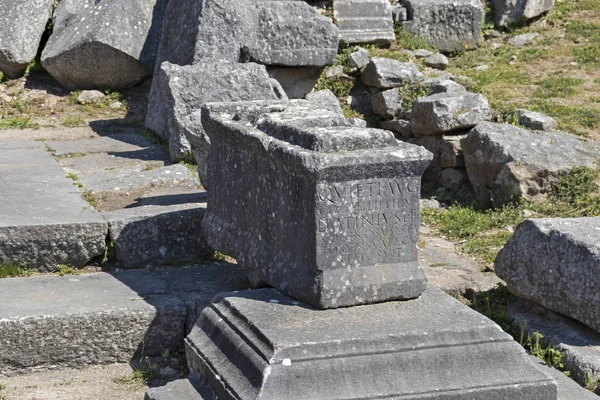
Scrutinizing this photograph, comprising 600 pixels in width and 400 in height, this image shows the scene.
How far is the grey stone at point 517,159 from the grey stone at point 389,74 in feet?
5.44

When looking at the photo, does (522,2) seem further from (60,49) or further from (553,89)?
(60,49)

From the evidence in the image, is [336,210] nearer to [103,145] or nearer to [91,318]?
[91,318]

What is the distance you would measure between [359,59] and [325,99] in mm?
836

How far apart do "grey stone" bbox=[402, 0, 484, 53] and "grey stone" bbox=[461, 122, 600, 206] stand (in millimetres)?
3071

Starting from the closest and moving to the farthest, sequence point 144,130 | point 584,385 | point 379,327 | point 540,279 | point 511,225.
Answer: point 379,327 → point 584,385 → point 540,279 → point 511,225 → point 144,130

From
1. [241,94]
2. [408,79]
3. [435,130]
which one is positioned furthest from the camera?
[408,79]

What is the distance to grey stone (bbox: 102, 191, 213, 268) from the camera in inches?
203

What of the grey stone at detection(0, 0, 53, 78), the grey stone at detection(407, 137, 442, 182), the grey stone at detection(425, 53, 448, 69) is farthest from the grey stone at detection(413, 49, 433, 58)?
the grey stone at detection(0, 0, 53, 78)

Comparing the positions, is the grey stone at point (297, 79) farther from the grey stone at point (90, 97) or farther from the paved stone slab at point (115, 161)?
the paved stone slab at point (115, 161)

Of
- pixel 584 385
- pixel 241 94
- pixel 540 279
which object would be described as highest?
pixel 241 94

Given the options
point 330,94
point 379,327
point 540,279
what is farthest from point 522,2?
point 379,327

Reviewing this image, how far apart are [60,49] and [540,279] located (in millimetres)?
5383

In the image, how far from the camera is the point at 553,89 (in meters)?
8.50

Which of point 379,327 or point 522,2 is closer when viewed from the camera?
point 379,327
